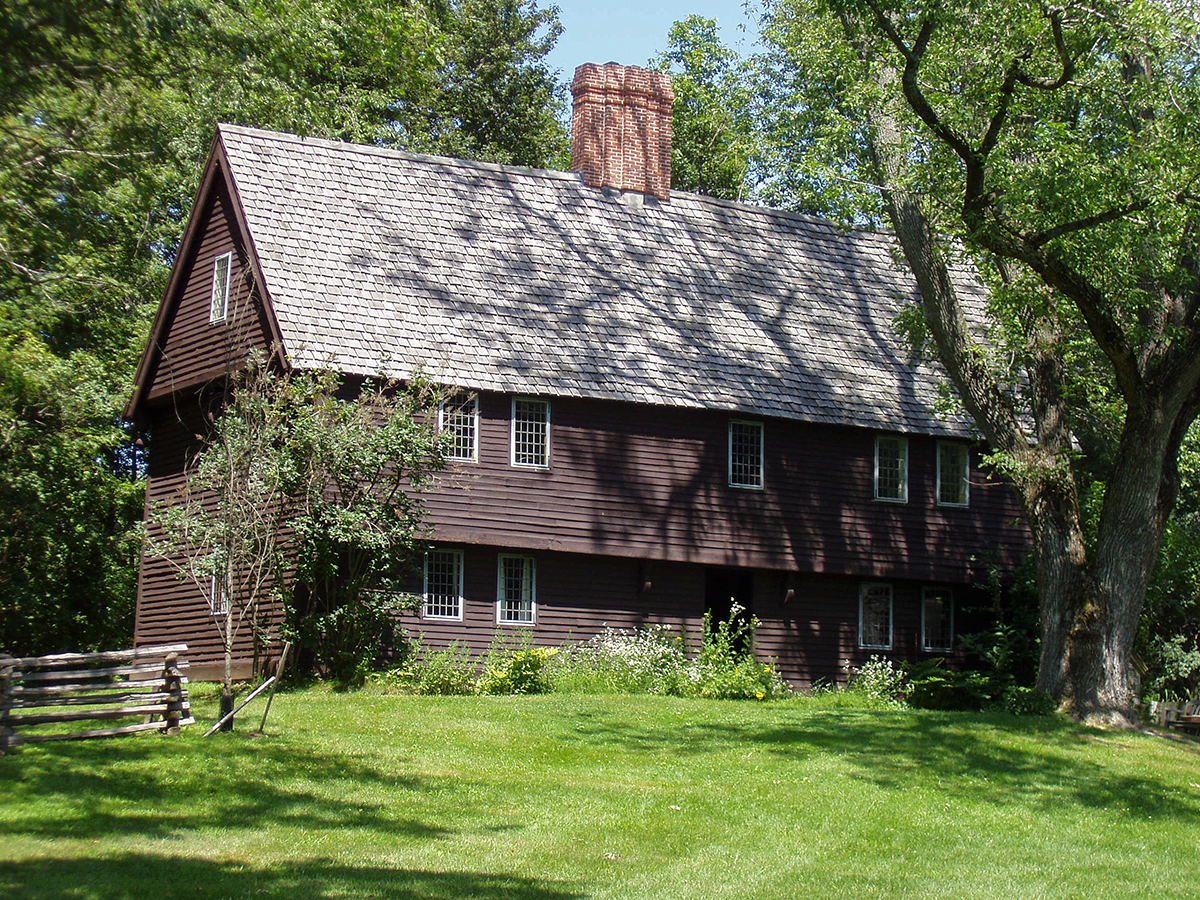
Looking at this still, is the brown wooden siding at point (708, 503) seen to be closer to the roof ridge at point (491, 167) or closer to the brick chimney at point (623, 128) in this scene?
the roof ridge at point (491, 167)

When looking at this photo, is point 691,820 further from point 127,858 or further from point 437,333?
point 437,333

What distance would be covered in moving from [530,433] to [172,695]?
1030 cm

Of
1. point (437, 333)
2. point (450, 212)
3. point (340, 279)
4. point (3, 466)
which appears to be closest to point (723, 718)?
point (437, 333)

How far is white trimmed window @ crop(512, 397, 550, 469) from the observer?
25953 mm

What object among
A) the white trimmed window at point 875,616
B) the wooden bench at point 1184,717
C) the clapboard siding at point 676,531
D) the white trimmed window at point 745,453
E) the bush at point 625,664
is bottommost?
the wooden bench at point 1184,717

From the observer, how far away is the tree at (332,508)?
20.9 metres

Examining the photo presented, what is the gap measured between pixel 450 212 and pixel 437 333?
4182 millimetres

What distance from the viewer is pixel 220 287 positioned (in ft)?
88.9

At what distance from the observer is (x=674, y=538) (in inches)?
1059

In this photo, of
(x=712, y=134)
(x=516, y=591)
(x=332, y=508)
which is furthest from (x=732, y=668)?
(x=712, y=134)

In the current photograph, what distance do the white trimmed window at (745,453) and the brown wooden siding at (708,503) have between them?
8.1 inches

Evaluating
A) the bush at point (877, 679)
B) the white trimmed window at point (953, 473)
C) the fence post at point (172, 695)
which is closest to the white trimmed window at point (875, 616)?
the bush at point (877, 679)

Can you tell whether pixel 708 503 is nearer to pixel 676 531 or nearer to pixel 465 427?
pixel 676 531

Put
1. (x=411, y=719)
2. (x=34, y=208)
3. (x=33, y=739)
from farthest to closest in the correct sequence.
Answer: (x=411, y=719), (x=33, y=739), (x=34, y=208)
